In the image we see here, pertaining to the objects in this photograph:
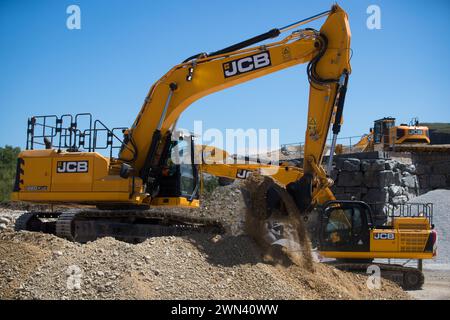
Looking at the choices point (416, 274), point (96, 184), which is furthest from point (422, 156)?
point (96, 184)

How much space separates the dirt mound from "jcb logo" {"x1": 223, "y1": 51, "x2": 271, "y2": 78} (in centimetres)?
326

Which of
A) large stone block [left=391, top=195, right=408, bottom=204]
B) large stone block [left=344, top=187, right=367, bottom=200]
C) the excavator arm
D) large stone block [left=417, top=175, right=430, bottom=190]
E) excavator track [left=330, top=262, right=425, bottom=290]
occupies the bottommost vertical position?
excavator track [left=330, top=262, right=425, bottom=290]

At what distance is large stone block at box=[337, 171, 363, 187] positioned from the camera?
20.9 metres

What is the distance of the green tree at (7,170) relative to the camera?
2841cm

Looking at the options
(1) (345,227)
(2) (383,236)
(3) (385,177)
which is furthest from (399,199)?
(1) (345,227)

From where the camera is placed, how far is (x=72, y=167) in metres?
10.7

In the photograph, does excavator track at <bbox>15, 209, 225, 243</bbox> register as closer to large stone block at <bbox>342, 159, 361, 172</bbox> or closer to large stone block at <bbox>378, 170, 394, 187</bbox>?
large stone block at <bbox>342, 159, 361, 172</bbox>

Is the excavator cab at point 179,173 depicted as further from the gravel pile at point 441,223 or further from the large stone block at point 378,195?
the large stone block at point 378,195

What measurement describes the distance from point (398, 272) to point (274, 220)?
3764 millimetres

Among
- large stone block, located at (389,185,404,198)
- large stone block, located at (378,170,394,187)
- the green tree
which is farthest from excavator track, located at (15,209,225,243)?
the green tree

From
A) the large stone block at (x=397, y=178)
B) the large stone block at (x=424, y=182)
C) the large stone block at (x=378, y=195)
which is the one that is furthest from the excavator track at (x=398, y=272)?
the large stone block at (x=424, y=182)

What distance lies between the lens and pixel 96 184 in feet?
34.7

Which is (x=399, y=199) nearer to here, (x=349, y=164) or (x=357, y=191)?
(x=357, y=191)
